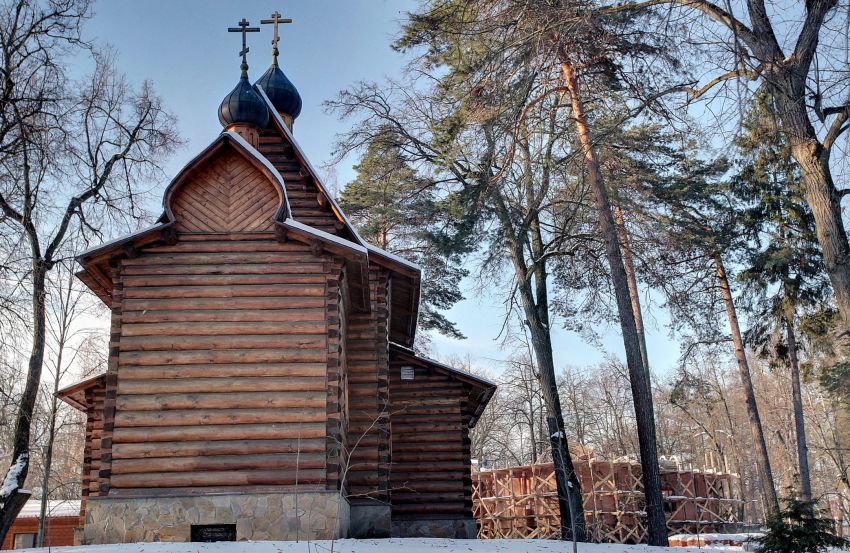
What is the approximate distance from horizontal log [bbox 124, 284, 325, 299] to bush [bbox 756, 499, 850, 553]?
735 centimetres

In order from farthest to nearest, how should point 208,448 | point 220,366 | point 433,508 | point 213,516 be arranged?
point 433,508, point 220,366, point 208,448, point 213,516

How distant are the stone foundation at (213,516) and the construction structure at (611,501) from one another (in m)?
17.0

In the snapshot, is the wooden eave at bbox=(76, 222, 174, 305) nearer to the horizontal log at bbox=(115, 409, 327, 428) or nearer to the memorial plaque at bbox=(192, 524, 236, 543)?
the horizontal log at bbox=(115, 409, 327, 428)

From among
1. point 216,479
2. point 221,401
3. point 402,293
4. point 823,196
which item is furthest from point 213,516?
point 823,196

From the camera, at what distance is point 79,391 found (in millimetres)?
17750

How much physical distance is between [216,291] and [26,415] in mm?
4805

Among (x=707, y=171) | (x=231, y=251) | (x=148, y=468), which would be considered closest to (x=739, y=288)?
(x=707, y=171)

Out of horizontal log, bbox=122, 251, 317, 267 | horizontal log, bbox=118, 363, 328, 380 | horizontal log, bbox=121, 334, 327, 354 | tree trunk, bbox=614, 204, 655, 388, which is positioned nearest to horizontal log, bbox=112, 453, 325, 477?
horizontal log, bbox=118, 363, 328, 380

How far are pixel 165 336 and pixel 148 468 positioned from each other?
2.01 meters

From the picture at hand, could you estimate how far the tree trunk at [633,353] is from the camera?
14.5 meters

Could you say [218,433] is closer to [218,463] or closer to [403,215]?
[218,463]

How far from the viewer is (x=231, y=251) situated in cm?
1255

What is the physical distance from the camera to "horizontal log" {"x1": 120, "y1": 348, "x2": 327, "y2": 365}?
39.0 ft

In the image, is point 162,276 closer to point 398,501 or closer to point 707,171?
point 398,501
